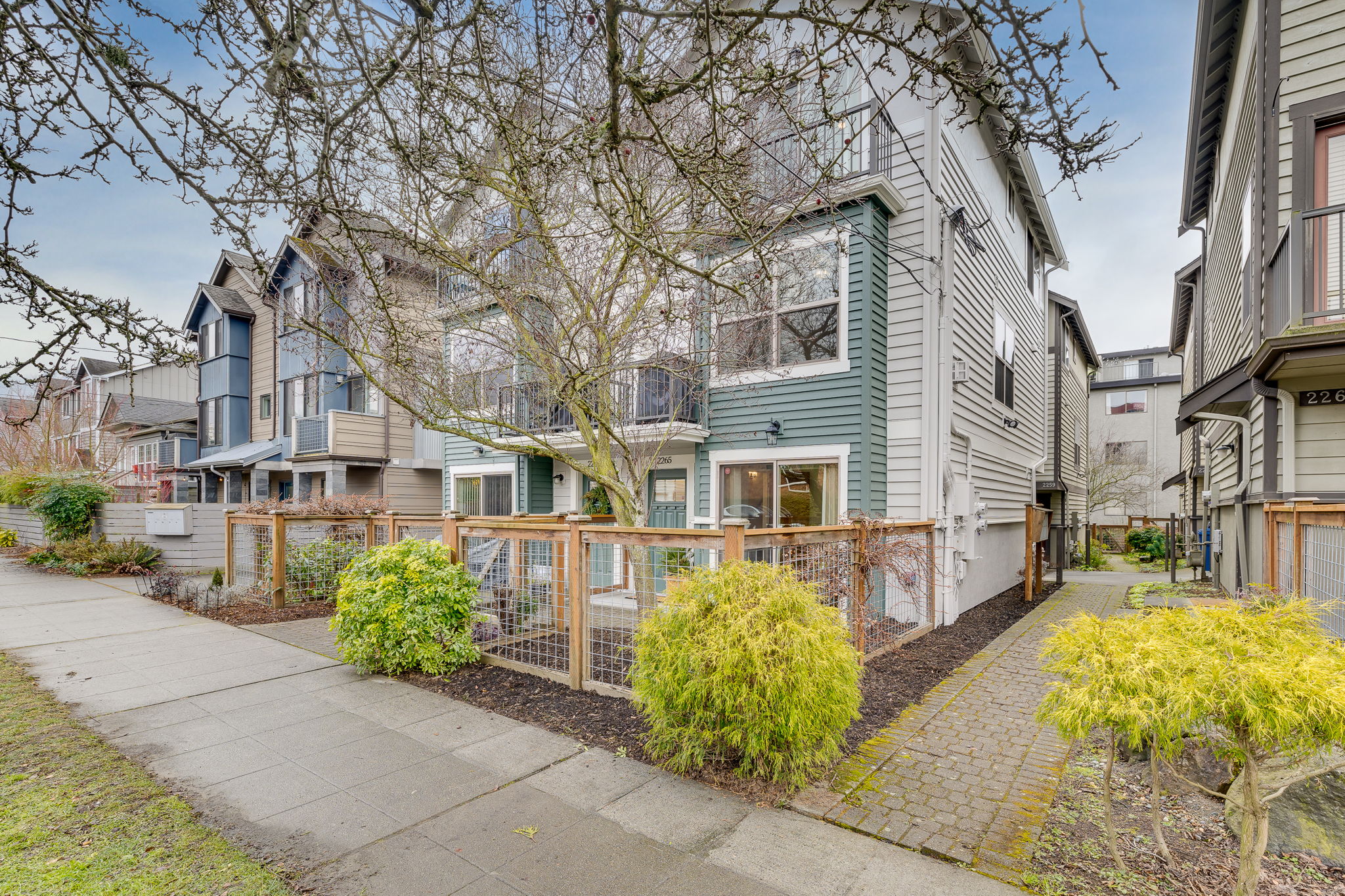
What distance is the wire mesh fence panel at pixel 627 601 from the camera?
5062 mm

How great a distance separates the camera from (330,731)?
4254 millimetres

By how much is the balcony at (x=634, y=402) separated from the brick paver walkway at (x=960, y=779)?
400 centimetres

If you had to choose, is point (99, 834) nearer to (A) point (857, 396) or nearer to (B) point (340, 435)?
(A) point (857, 396)

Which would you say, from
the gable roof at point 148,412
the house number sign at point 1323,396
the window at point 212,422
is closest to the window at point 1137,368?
the house number sign at point 1323,396

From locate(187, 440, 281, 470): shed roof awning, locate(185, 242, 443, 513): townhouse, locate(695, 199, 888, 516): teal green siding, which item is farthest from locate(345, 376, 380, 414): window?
locate(695, 199, 888, 516): teal green siding

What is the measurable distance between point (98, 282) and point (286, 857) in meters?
3.51

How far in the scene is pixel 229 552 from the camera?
9.17 meters

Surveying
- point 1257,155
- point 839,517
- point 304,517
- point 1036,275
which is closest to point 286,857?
point 839,517

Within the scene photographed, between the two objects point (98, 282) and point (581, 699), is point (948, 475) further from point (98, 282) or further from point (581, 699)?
point (98, 282)

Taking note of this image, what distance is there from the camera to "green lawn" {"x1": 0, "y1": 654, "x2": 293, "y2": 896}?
259 centimetres

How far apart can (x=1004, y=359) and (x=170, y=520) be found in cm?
1490

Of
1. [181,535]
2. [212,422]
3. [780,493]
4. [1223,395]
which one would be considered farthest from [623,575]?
[212,422]

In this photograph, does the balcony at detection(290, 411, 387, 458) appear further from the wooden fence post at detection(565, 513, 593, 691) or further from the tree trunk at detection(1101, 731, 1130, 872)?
the tree trunk at detection(1101, 731, 1130, 872)

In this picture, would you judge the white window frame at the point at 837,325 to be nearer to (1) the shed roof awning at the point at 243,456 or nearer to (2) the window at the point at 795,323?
(2) the window at the point at 795,323
